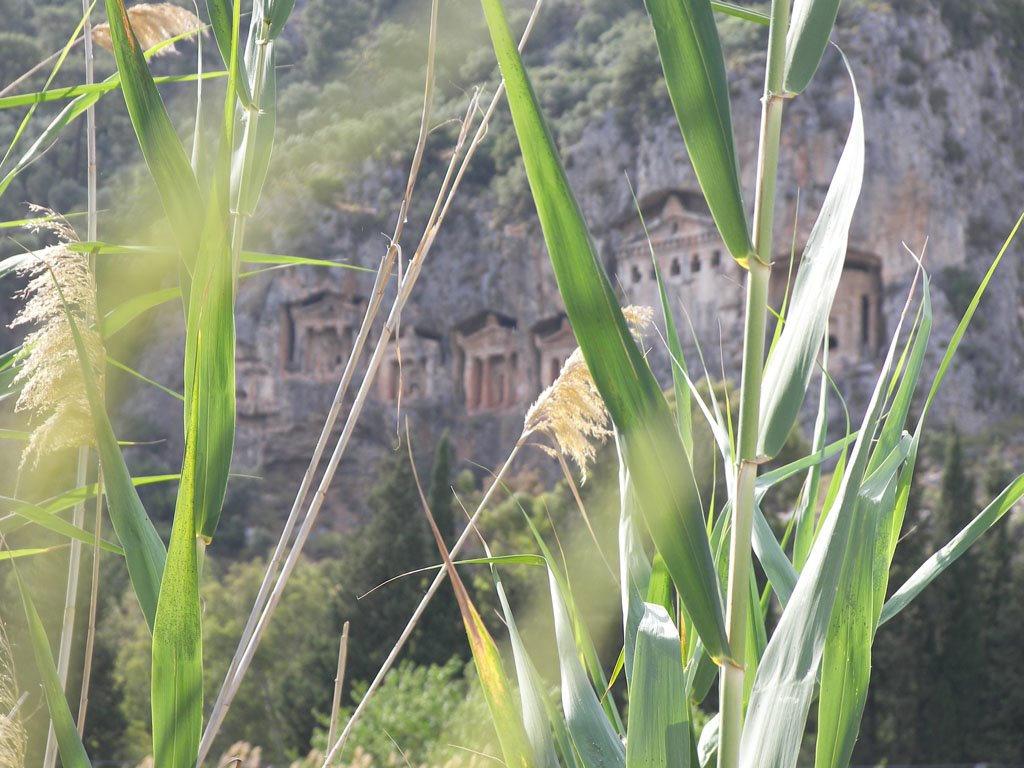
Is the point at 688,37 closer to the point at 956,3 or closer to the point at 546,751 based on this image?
the point at 546,751

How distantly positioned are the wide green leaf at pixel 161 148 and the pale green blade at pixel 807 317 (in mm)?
291

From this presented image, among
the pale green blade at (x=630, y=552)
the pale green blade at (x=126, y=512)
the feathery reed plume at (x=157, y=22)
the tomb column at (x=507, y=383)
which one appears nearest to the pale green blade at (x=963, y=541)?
the pale green blade at (x=630, y=552)

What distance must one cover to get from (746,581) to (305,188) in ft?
71.5

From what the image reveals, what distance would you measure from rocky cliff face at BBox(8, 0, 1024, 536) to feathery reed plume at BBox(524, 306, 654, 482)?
668 inches

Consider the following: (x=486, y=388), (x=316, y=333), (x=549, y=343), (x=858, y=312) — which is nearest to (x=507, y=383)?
(x=486, y=388)

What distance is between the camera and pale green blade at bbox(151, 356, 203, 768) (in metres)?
0.46

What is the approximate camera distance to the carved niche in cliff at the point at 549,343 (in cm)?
1908

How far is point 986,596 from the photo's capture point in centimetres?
1058

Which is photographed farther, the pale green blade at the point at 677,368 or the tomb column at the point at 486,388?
the tomb column at the point at 486,388

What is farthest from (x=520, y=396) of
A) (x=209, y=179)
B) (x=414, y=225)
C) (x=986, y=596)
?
(x=209, y=179)

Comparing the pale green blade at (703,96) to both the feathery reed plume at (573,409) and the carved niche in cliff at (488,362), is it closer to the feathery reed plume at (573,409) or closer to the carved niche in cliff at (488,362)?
the feathery reed plume at (573,409)

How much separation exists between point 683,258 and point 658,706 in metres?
17.9

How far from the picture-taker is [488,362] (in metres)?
20.0

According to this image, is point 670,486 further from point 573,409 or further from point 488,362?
point 488,362
